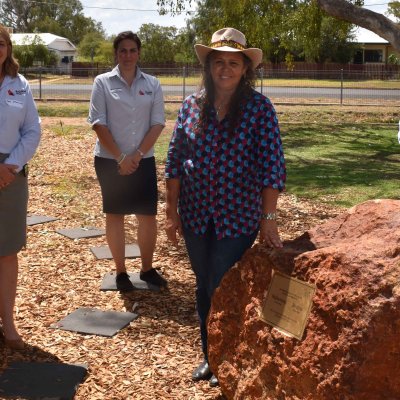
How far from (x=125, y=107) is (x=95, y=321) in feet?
5.34

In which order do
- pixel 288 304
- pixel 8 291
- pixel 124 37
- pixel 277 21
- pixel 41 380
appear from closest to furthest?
pixel 288 304 → pixel 41 380 → pixel 8 291 → pixel 124 37 → pixel 277 21

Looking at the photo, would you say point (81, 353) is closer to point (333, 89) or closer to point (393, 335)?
point (393, 335)

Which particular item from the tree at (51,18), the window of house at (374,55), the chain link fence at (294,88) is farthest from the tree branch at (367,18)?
the tree at (51,18)

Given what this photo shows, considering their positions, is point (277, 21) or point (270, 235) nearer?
point (270, 235)

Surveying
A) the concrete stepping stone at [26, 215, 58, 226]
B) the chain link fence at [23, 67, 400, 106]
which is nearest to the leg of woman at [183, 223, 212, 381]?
the concrete stepping stone at [26, 215, 58, 226]

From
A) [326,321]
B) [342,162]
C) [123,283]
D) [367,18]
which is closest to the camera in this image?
[326,321]

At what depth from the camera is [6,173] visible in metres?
4.28

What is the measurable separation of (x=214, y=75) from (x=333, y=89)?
28.3m

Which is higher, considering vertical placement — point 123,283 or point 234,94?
point 234,94

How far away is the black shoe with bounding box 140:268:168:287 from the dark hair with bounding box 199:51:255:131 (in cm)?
234

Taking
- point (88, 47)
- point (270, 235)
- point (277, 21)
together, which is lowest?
point (270, 235)

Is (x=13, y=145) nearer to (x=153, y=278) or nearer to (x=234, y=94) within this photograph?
(x=234, y=94)

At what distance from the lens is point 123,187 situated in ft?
18.2

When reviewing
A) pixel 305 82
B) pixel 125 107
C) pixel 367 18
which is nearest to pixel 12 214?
pixel 125 107
